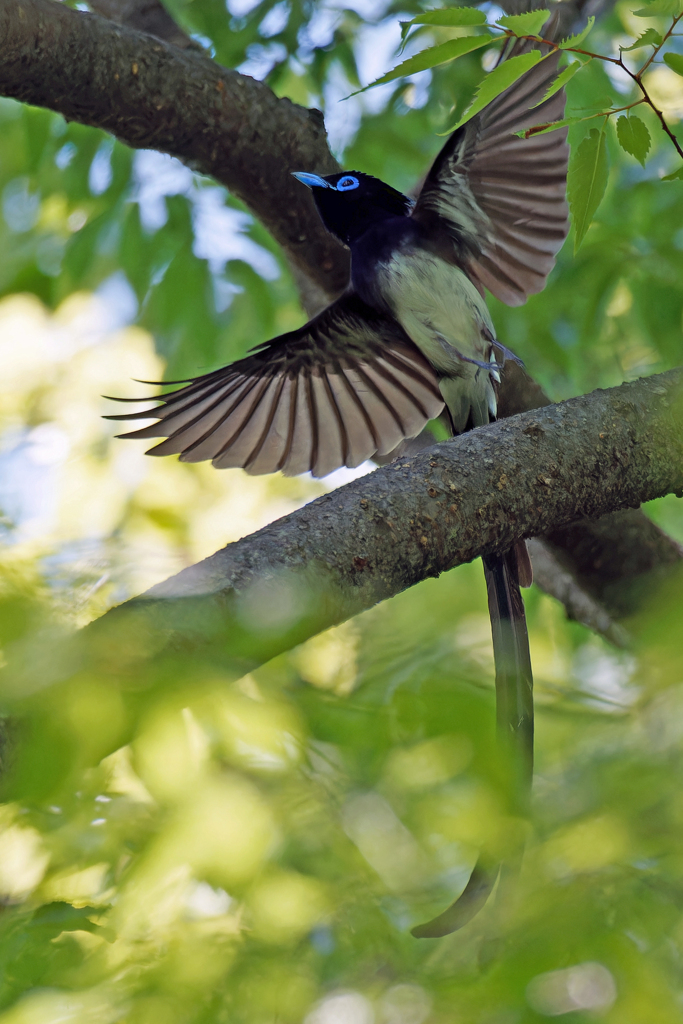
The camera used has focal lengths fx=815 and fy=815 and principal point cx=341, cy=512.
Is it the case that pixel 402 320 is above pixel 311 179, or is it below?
below

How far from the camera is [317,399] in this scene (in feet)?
7.68

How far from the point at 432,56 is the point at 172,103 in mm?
1084

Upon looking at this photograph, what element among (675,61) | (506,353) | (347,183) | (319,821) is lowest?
(506,353)

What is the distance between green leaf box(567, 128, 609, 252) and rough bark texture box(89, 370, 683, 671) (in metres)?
0.31

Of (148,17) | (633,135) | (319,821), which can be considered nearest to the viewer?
(319,821)

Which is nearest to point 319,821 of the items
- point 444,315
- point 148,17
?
point 444,315

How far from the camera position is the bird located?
2072mm

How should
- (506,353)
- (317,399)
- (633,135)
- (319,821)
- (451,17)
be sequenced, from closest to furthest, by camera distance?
1. (319,821)
2. (451,17)
3. (633,135)
4. (506,353)
5. (317,399)

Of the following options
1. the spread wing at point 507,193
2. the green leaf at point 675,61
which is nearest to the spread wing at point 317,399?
the spread wing at point 507,193

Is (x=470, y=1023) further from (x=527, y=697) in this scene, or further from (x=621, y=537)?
(x=621, y=537)

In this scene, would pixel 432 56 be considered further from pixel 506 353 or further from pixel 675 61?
pixel 506 353

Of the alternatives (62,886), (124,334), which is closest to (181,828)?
(62,886)

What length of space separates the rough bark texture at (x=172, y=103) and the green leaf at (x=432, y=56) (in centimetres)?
101

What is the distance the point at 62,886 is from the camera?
90 centimetres
